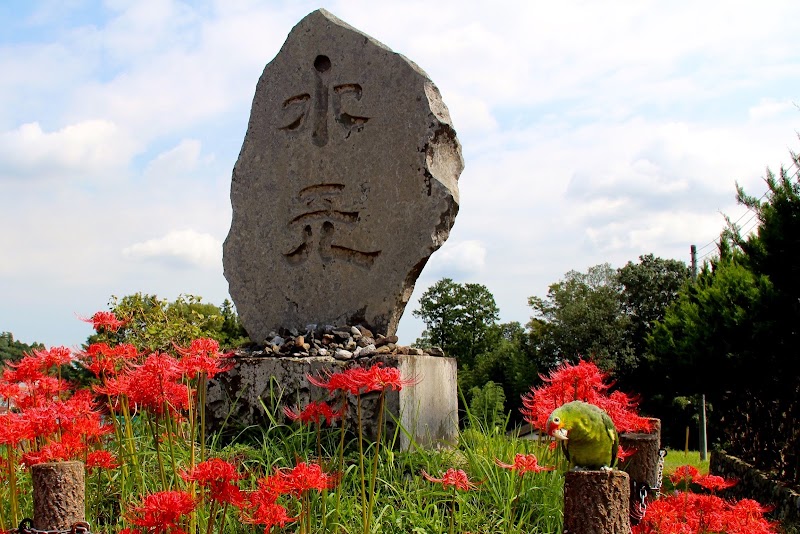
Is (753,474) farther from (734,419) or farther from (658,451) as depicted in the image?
(658,451)

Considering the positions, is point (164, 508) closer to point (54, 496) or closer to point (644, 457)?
point (54, 496)

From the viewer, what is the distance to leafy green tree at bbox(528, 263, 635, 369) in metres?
21.3

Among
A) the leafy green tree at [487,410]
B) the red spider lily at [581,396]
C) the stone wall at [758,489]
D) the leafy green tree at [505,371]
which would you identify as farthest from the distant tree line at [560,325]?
the red spider lily at [581,396]

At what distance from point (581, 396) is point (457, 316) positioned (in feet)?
50.0

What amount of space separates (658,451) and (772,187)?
533 centimetres

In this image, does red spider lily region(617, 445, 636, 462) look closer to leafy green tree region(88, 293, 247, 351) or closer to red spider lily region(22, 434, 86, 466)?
red spider lily region(22, 434, 86, 466)

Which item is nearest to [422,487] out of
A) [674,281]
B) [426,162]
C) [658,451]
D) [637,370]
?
[658,451]

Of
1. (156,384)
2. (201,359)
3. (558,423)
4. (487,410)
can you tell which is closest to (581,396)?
(558,423)

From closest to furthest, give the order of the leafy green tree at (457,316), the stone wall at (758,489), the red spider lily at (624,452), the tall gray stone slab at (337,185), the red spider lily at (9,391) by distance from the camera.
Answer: the red spider lily at (624,452)
the red spider lily at (9,391)
the tall gray stone slab at (337,185)
the stone wall at (758,489)
the leafy green tree at (457,316)

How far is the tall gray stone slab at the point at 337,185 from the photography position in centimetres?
493

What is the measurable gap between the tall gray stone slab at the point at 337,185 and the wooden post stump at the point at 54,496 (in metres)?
2.61

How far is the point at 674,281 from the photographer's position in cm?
2217

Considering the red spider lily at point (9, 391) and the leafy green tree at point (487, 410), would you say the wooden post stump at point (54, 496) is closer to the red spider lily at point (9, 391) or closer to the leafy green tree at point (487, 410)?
the red spider lily at point (9, 391)

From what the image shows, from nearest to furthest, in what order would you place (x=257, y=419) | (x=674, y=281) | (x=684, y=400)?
(x=257, y=419), (x=684, y=400), (x=674, y=281)
